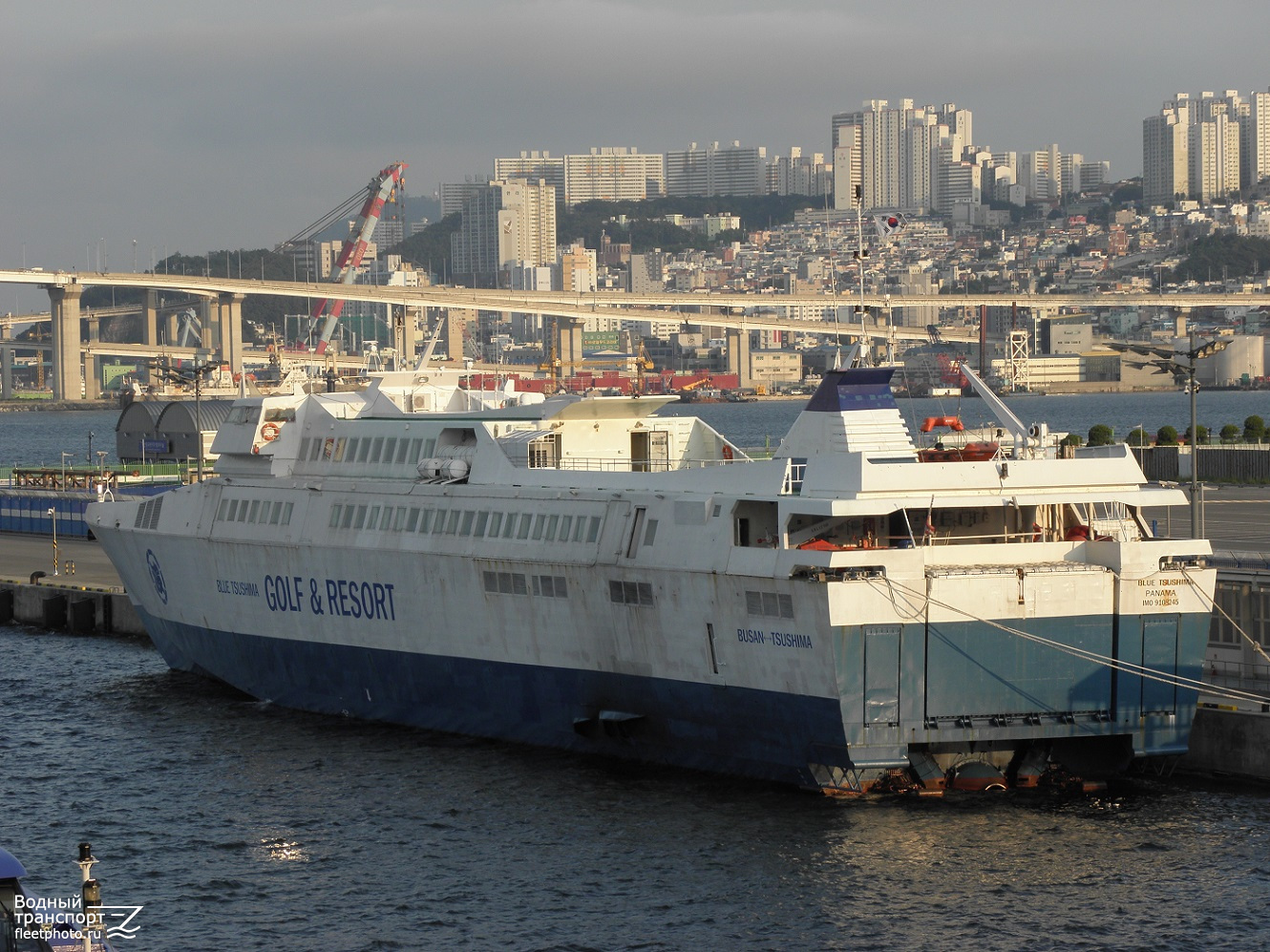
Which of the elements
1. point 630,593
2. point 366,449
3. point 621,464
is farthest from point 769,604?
point 366,449

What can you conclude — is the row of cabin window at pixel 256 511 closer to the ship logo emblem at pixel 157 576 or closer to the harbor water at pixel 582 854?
the ship logo emblem at pixel 157 576

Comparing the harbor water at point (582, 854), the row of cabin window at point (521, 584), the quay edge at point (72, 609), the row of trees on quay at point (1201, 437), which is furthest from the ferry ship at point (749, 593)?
the row of trees on quay at point (1201, 437)

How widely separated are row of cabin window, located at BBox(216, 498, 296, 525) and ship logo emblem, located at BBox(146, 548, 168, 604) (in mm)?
2956

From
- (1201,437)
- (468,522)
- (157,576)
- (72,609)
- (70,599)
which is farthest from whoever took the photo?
(1201,437)

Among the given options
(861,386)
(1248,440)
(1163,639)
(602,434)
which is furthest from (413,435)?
(1248,440)

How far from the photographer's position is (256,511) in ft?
126

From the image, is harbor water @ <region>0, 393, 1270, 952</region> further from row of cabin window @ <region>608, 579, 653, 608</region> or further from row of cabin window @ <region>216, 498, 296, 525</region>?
row of cabin window @ <region>216, 498, 296, 525</region>

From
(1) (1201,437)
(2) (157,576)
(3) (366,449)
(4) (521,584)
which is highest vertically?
(3) (366,449)

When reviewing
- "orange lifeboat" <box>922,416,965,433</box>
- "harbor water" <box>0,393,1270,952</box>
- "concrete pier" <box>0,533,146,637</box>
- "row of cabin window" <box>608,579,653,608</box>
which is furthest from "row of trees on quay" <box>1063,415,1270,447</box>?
"row of cabin window" <box>608,579,653,608</box>

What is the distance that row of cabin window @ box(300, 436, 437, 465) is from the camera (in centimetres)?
3625

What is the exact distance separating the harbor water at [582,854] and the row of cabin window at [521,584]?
3.08 m

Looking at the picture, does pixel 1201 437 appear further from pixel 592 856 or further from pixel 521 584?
pixel 592 856

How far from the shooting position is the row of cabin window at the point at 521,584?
31875 mm

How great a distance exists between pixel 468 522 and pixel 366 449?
4.57m
